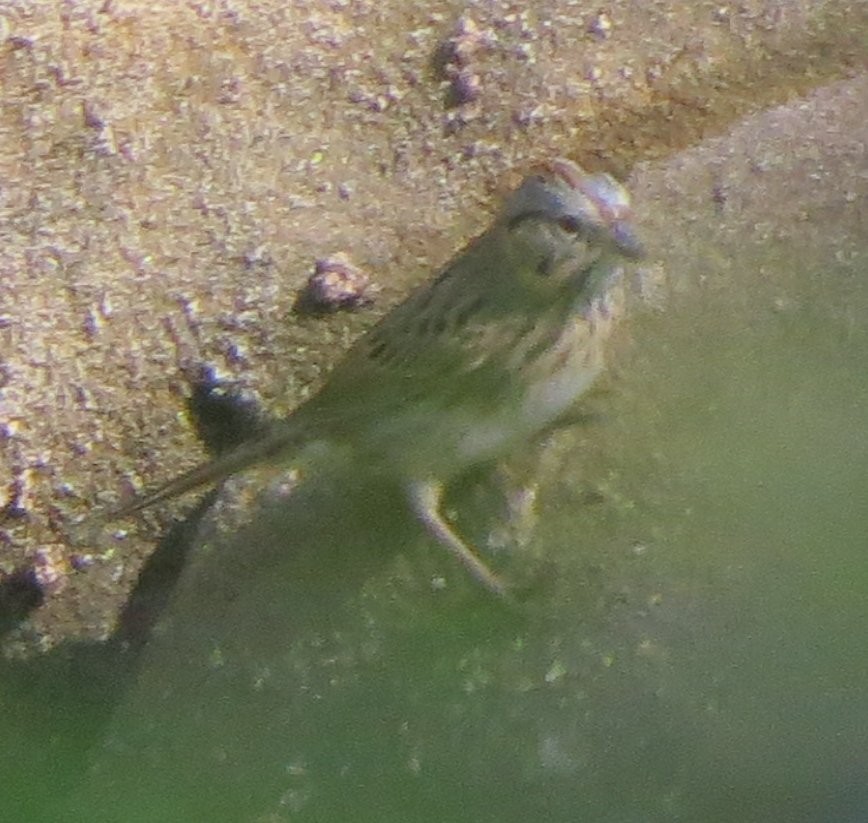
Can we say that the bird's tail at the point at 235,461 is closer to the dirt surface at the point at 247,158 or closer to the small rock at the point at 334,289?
the dirt surface at the point at 247,158

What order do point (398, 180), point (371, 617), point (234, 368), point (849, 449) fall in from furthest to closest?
point (398, 180)
point (234, 368)
point (371, 617)
point (849, 449)

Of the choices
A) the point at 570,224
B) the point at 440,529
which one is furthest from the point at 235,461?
the point at 570,224

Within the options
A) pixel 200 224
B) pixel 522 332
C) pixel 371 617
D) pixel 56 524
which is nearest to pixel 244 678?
pixel 371 617

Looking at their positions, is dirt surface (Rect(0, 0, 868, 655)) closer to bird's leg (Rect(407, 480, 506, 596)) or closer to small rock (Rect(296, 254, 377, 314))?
small rock (Rect(296, 254, 377, 314))

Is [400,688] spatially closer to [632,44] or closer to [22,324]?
[22,324]

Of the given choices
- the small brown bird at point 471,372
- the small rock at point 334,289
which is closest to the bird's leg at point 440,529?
the small brown bird at point 471,372

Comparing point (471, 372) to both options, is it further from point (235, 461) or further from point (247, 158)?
point (247, 158)
